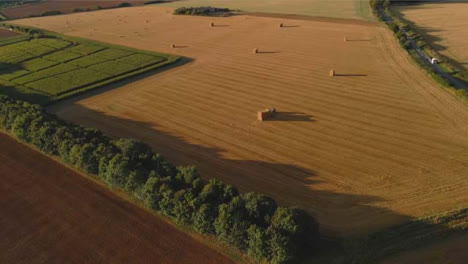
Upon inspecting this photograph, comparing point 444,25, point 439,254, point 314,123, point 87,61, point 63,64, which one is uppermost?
point 444,25

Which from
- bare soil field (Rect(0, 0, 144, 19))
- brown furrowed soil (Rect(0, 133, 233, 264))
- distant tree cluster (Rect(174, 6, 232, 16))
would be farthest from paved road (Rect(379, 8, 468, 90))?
bare soil field (Rect(0, 0, 144, 19))

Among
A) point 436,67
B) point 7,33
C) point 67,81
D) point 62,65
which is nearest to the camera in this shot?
point 436,67

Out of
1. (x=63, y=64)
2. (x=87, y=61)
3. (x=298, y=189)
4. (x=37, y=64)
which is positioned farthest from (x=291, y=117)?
(x=37, y=64)

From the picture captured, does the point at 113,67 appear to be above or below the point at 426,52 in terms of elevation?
below

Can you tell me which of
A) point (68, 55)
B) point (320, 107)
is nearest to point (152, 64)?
point (68, 55)

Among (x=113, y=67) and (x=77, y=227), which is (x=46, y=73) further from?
(x=77, y=227)

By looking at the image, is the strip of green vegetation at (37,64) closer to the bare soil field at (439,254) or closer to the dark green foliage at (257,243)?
the dark green foliage at (257,243)

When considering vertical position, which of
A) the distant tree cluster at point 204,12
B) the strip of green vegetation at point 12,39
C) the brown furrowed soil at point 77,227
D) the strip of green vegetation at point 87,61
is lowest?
the brown furrowed soil at point 77,227

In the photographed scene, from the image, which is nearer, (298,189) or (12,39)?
(298,189)

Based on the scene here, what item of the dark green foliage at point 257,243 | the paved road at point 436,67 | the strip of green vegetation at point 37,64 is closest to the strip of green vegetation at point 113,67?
the strip of green vegetation at point 37,64
